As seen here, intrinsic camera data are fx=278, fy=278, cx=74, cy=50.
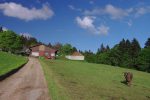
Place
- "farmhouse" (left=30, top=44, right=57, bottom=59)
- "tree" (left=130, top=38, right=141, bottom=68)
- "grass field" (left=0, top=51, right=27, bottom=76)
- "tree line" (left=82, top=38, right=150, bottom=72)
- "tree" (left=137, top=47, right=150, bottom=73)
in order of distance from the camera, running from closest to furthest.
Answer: "grass field" (left=0, top=51, right=27, bottom=76), "tree" (left=137, top=47, right=150, bottom=73), "tree line" (left=82, top=38, right=150, bottom=72), "tree" (left=130, top=38, right=141, bottom=68), "farmhouse" (left=30, top=44, right=57, bottom=59)

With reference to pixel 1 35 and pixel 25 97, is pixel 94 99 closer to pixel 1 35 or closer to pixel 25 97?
pixel 25 97

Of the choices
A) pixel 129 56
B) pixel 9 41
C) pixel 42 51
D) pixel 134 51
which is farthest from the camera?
pixel 9 41

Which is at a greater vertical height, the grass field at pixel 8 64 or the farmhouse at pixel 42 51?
the farmhouse at pixel 42 51

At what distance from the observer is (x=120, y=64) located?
11512 cm

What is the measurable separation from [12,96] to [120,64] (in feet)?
331

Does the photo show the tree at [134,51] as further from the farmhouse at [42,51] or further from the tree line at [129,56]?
the farmhouse at [42,51]

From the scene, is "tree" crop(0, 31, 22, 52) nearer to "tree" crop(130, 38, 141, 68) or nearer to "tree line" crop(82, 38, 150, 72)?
"tree line" crop(82, 38, 150, 72)

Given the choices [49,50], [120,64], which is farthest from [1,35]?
[120,64]

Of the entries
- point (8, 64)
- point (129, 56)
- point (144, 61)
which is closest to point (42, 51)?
point (129, 56)

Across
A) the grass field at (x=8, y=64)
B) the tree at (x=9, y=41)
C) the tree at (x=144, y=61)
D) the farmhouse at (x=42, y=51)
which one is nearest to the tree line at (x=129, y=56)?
the tree at (x=144, y=61)

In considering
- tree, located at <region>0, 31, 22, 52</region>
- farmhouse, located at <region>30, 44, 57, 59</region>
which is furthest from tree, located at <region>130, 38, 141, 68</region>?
tree, located at <region>0, 31, 22, 52</region>

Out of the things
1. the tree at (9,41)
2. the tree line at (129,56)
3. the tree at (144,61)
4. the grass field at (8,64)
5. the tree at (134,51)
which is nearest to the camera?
the grass field at (8,64)

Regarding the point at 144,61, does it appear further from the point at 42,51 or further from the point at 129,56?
the point at 42,51

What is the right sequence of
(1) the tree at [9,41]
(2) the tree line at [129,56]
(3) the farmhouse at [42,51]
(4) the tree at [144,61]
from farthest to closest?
(1) the tree at [9,41] → (3) the farmhouse at [42,51] → (2) the tree line at [129,56] → (4) the tree at [144,61]
